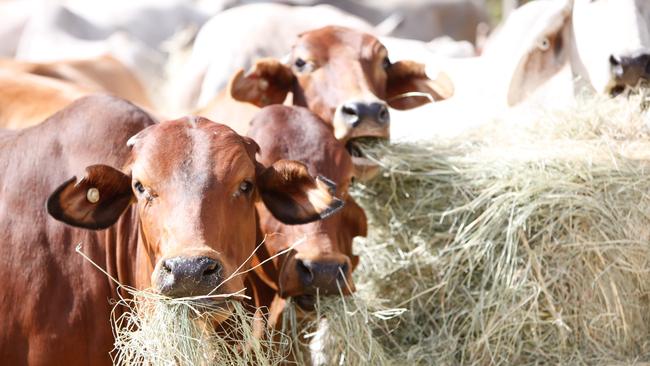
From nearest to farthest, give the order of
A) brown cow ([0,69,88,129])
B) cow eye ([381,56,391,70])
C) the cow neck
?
1. the cow neck
2. cow eye ([381,56,391,70])
3. brown cow ([0,69,88,129])

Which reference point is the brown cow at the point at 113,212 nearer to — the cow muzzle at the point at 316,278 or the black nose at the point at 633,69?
the cow muzzle at the point at 316,278

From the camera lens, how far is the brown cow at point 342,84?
17.2ft

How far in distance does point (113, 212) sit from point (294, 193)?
1.96 feet

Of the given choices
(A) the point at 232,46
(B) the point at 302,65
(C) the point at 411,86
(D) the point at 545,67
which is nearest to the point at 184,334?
(B) the point at 302,65

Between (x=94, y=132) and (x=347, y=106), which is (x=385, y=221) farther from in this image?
(x=94, y=132)

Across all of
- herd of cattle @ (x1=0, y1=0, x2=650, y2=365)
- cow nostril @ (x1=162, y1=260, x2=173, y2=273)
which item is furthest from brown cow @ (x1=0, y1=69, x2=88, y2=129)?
cow nostril @ (x1=162, y1=260, x2=173, y2=273)

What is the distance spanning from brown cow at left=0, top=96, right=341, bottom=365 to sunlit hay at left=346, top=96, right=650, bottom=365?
1378 millimetres

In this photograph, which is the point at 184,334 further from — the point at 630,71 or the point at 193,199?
the point at 630,71

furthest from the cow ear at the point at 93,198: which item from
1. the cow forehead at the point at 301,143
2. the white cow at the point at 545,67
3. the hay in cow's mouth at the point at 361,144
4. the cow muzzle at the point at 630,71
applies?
the cow muzzle at the point at 630,71

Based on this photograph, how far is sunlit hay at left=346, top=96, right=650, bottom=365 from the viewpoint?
506cm

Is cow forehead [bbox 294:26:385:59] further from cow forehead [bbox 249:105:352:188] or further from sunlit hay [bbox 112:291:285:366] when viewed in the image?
sunlit hay [bbox 112:291:285:366]

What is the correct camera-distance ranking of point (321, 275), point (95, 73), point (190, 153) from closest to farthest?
point (190, 153), point (321, 275), point (95, 73)

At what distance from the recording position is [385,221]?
18.0ft

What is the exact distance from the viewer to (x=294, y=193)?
404cm
